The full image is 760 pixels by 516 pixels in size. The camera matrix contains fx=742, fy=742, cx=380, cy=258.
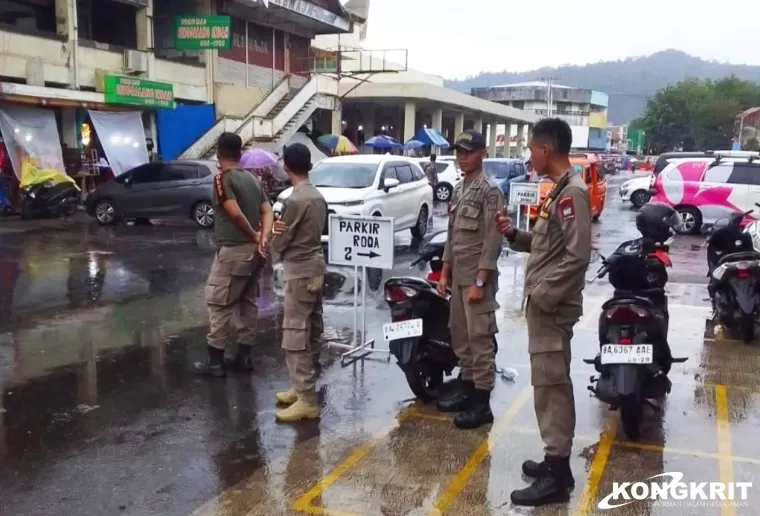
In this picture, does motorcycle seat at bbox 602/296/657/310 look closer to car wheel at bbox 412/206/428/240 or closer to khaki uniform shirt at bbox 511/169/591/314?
khaki uniform shirt at bbox 511/169/591/314

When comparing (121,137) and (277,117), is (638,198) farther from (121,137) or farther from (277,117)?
(121,137)

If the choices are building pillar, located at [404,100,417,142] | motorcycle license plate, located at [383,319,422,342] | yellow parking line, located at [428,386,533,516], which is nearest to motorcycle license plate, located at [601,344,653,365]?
yellow parking line, located at [428,386,533,516]

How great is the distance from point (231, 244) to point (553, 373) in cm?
309

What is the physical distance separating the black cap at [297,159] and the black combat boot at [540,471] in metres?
2.49

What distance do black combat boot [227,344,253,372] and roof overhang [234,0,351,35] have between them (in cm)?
2083

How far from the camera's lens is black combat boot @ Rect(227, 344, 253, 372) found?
6.32m

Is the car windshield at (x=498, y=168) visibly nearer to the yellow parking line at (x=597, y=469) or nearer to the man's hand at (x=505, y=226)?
the yellow parking line at (x=597, y=469)

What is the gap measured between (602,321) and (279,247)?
2.27m

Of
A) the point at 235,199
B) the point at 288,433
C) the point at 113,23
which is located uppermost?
the point at 113,23

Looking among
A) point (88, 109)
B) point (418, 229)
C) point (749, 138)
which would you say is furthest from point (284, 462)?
point (749, 138)

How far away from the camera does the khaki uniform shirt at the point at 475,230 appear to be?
4.79 metres

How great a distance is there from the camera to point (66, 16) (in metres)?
19.8

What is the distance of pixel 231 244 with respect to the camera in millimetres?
6062

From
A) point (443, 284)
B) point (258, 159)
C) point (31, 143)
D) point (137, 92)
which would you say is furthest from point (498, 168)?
point (443, 284)
